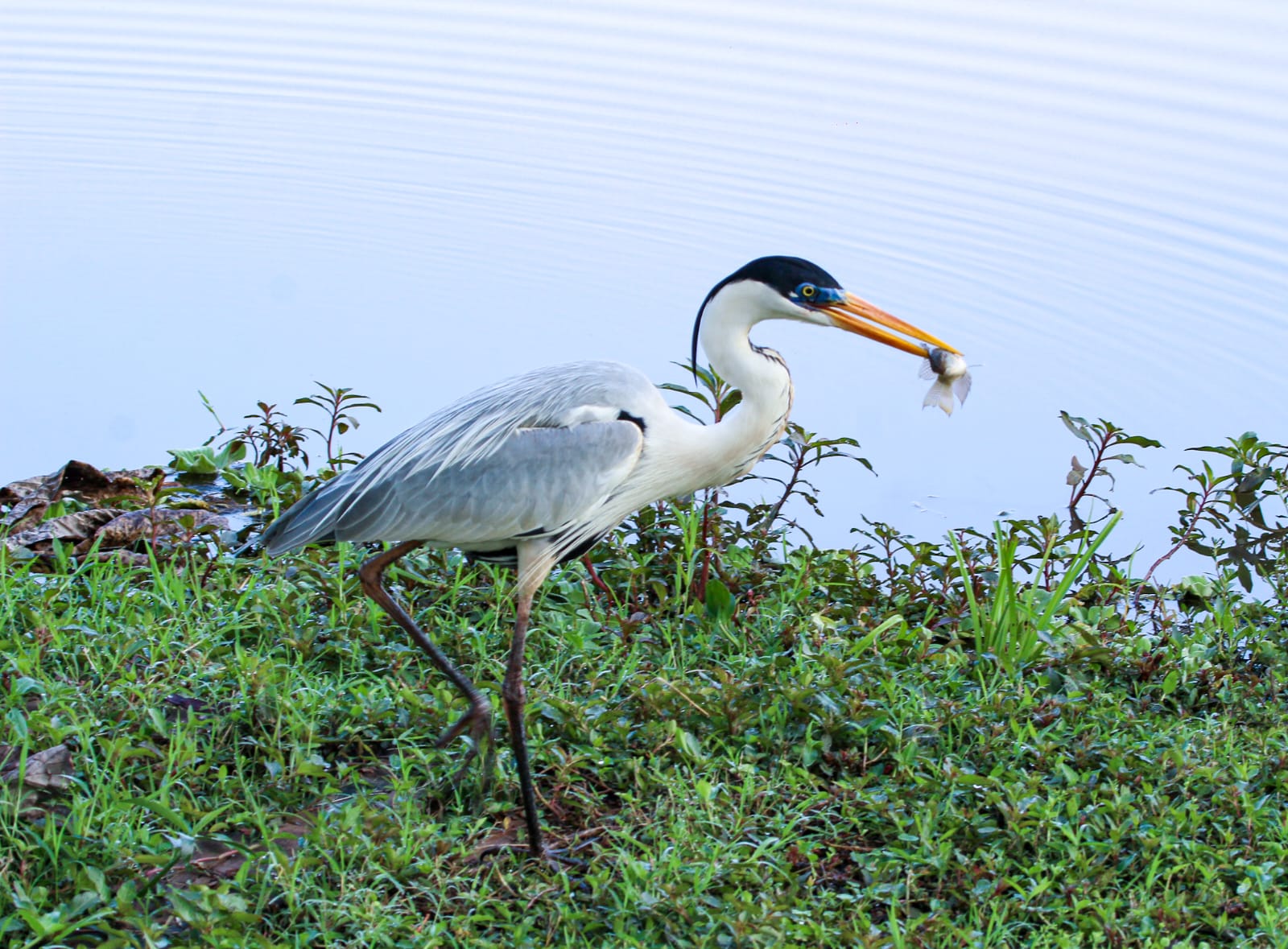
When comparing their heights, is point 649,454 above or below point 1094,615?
above

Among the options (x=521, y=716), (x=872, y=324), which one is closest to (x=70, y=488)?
(x=521, y=716)

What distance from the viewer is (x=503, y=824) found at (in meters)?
3.21

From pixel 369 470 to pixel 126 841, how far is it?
4.01 feet

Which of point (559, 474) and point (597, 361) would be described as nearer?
point (559, 474)

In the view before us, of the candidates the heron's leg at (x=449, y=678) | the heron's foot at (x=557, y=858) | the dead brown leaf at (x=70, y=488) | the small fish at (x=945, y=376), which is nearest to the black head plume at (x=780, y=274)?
the small fish at (x=945, y=376)

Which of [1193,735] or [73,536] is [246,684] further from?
[1193,735]

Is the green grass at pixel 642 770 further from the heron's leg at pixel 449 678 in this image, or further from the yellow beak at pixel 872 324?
the yellow beak at pixel 872 324

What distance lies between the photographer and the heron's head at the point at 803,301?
356cm

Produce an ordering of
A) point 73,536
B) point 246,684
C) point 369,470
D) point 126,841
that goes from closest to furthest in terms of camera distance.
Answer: point 126,841 → point 246,684 → point 369,470 → point 73,536

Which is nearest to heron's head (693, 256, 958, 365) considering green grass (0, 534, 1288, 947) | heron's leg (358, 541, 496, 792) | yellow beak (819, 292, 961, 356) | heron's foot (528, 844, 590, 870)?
yellow beak (819, 292, 961, 356)

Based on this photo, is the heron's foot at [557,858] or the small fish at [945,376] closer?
the heron's foot at [557,858]

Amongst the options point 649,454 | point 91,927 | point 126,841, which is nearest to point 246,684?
point 126,841

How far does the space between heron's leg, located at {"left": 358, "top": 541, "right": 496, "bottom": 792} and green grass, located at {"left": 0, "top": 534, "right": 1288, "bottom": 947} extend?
0.07 meters

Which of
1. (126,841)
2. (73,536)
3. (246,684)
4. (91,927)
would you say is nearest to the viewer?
(91,927)
